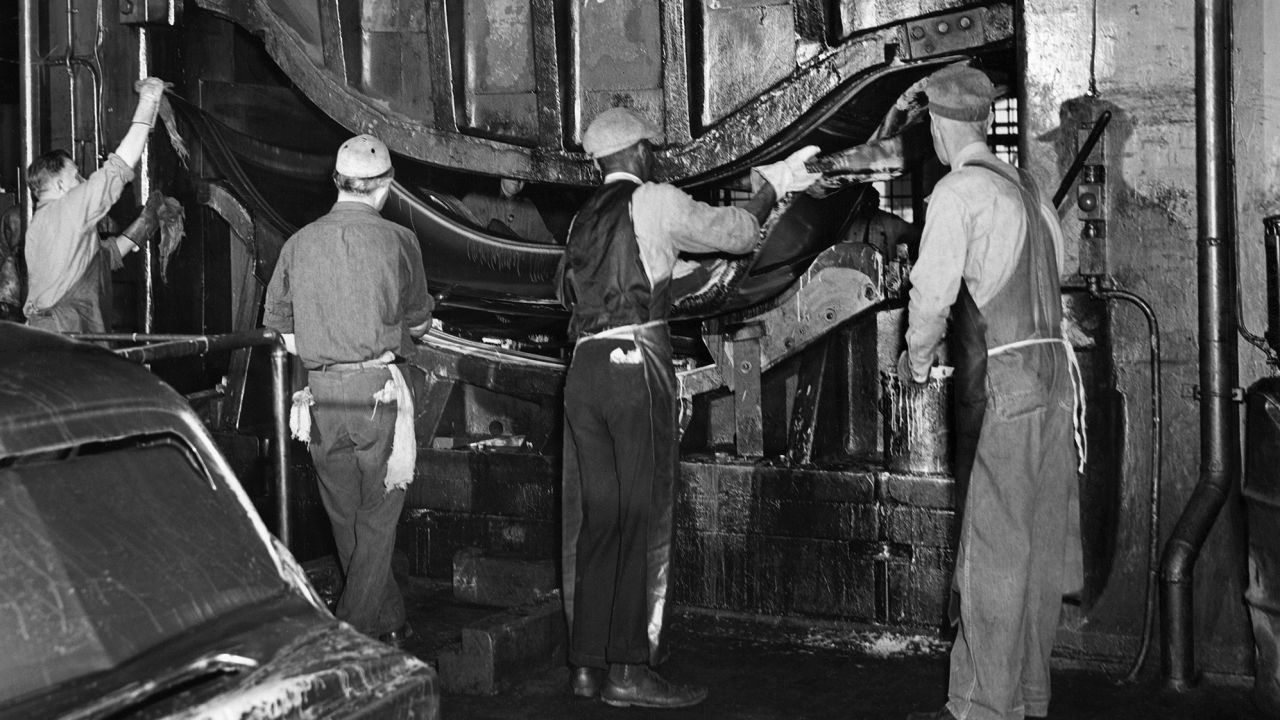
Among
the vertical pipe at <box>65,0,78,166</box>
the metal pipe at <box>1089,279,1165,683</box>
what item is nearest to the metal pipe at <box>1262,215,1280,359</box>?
the metal pipe at <box>1089,279,1165,683</box>

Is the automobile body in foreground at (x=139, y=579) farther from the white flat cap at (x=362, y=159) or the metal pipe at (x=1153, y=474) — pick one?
the metal pipe at (x=1153, y=474)

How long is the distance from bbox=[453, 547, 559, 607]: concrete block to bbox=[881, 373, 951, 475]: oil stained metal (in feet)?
5.47

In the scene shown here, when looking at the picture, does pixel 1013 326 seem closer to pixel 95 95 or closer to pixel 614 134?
pixel 614 134

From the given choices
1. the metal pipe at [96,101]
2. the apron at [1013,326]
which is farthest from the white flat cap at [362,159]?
the metal pipe at [96,101]

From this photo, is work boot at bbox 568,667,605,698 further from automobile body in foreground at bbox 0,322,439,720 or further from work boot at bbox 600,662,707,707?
automobile body in foreground at bbox 0,322,439,720

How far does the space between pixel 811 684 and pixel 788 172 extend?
1.98 m

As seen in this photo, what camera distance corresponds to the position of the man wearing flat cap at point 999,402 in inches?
166

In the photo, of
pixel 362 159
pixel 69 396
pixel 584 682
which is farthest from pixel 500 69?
pixel 69 396

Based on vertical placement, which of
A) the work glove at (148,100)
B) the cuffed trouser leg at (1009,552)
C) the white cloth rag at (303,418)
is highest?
the work glove at (148,100)

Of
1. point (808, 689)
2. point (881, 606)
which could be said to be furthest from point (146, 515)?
point (881, 606)

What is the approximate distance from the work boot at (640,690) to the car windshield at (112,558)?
2.41 metres

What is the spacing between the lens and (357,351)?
5180mm

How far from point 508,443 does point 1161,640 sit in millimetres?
3320

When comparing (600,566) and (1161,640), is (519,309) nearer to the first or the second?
(600,566)
